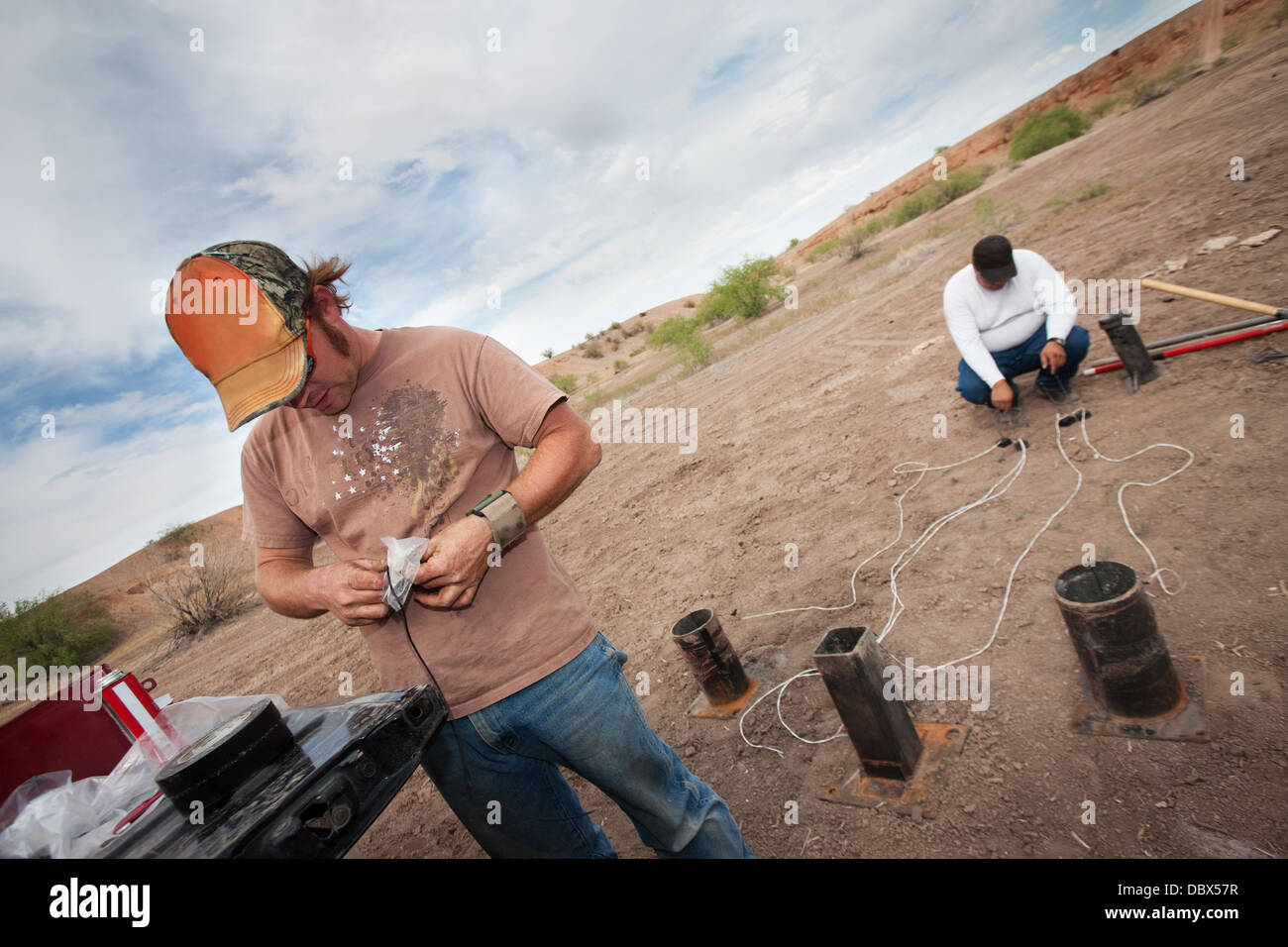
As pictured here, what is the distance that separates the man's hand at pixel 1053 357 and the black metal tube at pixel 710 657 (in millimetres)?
3354

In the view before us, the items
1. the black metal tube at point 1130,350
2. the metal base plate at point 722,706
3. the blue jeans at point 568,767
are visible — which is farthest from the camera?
the black metal tube at point 1130,350

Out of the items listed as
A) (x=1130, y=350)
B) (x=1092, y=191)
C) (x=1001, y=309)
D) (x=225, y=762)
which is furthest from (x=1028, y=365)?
(x=1092, y=191)

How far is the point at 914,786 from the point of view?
246 centimetres

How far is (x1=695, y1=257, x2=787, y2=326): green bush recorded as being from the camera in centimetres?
2189

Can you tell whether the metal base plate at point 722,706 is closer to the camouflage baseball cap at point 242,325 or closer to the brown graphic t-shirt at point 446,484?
the brown graphic t-shirt at point 446,484

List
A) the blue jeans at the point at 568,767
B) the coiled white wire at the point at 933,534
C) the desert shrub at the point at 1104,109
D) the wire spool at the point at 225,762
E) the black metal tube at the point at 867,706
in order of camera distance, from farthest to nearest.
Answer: the desert shrub at the point at 1104,109
the coiled white wire at the point at 933,534
the black metal tube at the point at 867,706
the blue jeans at the point at 568,767
the wire spool at the point at 225,762

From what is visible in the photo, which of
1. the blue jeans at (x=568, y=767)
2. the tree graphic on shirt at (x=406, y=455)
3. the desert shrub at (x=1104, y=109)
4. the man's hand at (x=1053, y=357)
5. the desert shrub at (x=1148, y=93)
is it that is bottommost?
the man's hand at (x=1053, y=357)

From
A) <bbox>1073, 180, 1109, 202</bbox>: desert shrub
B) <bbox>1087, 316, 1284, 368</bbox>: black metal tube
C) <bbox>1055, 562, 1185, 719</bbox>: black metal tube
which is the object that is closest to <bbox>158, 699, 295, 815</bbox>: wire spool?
<bbox>1055, 562, 1185, 719</bbox>: black metal tube

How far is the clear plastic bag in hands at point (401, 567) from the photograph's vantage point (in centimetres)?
152

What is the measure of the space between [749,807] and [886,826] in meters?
0.62

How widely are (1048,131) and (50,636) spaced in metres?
37.9

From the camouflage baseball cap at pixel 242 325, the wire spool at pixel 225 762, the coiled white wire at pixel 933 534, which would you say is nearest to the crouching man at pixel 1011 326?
the coiled white wire at pixel 933 534

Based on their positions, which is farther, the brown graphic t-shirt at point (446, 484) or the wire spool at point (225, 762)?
the brown graphic t-shirt at point (446, 484)

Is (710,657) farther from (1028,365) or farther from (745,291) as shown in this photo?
(745,291)
